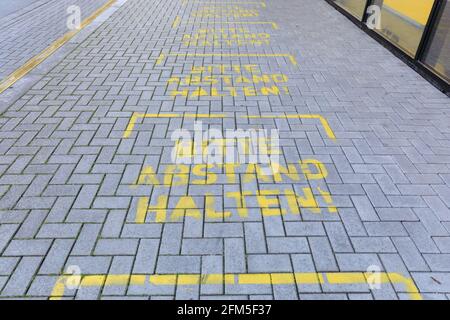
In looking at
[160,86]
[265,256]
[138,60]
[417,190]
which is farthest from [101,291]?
[138,60]

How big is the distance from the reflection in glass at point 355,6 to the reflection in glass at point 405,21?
0.83m

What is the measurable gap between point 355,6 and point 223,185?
336 inches

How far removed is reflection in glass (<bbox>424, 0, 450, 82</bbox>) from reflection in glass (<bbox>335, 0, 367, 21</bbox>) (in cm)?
325

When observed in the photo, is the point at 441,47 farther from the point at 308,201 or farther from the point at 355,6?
the point at 308,201

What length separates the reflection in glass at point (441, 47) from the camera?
5.95 metres

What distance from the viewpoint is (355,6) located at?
9.66 metres

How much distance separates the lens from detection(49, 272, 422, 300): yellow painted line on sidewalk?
2754 millimetres

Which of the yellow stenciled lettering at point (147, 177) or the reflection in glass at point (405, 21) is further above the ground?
the reflection in glass at point (405, 21)

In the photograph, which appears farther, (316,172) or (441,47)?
(441,47)

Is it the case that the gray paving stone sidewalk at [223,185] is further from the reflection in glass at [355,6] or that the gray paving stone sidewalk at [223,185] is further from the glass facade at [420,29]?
the reflection in glass at [355,6]

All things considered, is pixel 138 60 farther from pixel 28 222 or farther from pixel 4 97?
pixel 28 222

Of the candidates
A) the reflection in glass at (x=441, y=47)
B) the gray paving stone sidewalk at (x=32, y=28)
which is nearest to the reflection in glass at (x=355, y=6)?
the reflection in glass at (x=441, y=47)

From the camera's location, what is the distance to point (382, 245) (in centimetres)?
313

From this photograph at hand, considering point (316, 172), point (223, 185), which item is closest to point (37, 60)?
point (223, 185)
